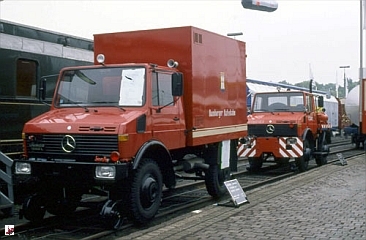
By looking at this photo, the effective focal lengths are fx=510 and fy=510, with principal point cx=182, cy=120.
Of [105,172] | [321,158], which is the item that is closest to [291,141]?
[321,158]

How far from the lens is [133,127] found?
24.0 ft

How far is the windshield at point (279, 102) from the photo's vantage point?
15.3m

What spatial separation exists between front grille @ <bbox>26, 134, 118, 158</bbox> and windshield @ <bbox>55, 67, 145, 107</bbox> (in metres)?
0.96

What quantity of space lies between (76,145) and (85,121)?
0.37 meters

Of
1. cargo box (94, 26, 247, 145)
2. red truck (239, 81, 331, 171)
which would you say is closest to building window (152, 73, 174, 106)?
cargo box (94, 26, 247, 145)

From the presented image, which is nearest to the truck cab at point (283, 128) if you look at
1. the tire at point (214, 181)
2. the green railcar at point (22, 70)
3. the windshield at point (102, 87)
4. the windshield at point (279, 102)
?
the windshield at point (279, 102)

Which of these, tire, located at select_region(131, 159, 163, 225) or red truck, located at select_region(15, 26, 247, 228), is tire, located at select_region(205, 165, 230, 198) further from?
tire, located at select_region(131, 159, 163, 225)

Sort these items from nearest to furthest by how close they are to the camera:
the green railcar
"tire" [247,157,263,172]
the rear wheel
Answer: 1. the green railcar
2. "tire" [247,157,263,172]
3. the rear wheel

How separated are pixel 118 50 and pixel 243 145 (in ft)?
22.0

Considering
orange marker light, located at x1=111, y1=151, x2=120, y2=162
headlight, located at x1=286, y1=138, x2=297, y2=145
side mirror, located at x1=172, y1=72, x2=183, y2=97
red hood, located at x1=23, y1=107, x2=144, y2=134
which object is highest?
side mirror, located at x1=172, y1=72, x2=183, y2=97

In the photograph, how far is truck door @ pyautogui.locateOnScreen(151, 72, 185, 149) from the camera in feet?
26.5

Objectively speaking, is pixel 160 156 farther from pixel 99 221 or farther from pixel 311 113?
pixel 311 113

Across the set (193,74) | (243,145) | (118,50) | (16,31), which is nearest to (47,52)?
(16,31)

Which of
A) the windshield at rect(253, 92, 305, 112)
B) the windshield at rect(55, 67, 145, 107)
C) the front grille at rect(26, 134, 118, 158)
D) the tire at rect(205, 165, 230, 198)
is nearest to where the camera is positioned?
the front grille at rect(26, 134, 118, 158)
